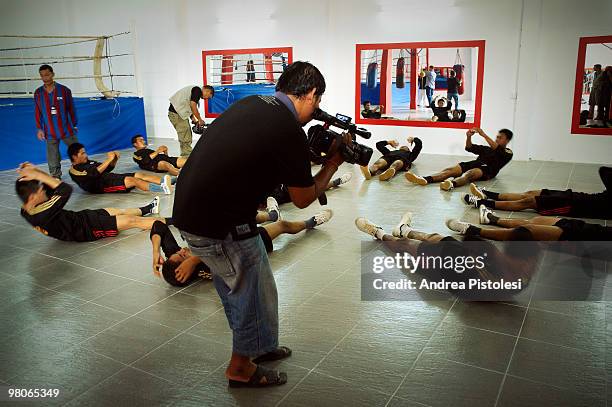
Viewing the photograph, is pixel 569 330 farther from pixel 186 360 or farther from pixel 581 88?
pixel 581 88

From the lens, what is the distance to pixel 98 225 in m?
4.56

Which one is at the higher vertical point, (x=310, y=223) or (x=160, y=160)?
(x=160, y=160)

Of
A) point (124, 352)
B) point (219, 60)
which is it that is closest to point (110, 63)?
point (219, 60)

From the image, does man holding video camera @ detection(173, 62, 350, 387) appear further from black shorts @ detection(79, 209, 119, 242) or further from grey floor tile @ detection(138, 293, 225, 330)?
black shorts @ detection(79, 209, 119, 242)

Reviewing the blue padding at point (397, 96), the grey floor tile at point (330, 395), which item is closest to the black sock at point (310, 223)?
the grey floor tile at point (330, 395)

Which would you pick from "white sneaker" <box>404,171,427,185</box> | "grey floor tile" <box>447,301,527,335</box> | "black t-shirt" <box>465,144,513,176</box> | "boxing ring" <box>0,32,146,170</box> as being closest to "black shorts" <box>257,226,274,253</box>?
"grey floor tile" <box>447,301,527,335</box>

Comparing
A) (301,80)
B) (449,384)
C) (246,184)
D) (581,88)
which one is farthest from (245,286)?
(581,88)

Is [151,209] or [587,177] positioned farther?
[587,177]

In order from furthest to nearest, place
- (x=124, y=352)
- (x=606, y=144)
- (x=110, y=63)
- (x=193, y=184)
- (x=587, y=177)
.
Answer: (x=110, y=63) → (x=606, y=144) → (x=587, y=177) → (x=124, y=352) → (x=193, y=184)

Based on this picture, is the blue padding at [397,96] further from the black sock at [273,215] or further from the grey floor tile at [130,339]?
the grey floor tile at [130,339]

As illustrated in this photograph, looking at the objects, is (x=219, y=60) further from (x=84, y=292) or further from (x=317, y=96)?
(x=317, y=96)

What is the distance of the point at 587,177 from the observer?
23.8ft

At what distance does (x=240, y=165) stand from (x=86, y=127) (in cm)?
880

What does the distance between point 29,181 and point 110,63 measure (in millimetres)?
9954
